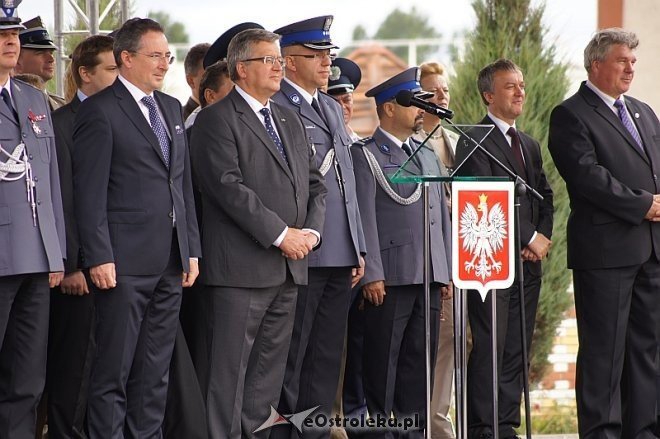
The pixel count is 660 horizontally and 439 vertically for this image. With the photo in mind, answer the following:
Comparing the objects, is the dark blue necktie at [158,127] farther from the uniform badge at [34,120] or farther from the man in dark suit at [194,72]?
the man in dark suit at [194,72]

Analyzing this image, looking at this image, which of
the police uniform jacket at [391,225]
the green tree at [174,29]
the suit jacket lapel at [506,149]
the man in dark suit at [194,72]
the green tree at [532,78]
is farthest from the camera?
the green tree at [174,29]

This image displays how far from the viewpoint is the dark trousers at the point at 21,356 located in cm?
552

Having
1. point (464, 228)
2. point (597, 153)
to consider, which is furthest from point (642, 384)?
point (464, 228)

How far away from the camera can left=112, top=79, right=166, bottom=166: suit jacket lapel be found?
591 cm

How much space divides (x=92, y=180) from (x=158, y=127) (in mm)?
419

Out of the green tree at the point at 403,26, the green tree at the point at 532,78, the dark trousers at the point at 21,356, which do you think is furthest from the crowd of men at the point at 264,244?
the green tree at the point at 403,26

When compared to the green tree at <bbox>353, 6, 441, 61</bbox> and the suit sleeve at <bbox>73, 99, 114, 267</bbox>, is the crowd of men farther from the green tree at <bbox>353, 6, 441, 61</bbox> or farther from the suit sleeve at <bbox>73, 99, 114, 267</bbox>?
the green tree at <bbox>353, 6, 441, 61</bbox>

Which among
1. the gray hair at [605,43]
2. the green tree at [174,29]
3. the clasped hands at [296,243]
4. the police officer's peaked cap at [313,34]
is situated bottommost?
the clasped hands at [296,243]

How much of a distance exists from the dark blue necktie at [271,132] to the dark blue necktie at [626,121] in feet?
6.26

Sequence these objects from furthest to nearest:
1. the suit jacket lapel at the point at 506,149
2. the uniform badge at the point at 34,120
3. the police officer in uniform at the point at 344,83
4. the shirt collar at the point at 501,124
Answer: the police officer in uniform at the point at 344,83 < the shirt collar at the point at 501,124 < the suit jacket lapel at the point at 506,149 < the uniform badge at the point at 34,120

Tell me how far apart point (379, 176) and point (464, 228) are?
1298 mm

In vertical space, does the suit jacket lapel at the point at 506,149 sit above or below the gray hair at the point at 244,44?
below

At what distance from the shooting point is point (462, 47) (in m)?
11.8

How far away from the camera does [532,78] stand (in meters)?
11.5
